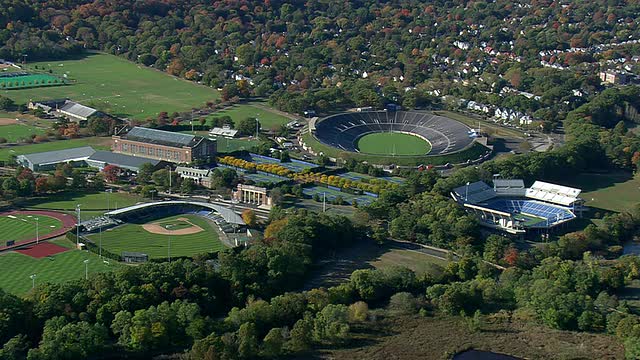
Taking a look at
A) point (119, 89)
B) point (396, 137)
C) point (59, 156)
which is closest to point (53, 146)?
point (59, 156)

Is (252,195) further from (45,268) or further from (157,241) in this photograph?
(45,268)

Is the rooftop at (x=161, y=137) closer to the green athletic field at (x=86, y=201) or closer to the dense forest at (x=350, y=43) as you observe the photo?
the green athletic field at (x=86, y=201)

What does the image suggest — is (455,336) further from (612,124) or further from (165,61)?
(165,61)

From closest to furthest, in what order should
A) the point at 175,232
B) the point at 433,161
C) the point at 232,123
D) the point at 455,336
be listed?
the point at 455,336
the point at 175,232
the point at 433,161
the point at 232,123

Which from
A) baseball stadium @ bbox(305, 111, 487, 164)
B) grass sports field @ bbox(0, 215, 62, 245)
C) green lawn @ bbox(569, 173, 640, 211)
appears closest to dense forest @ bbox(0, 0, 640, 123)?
baseball stadium @ bbox(305, 111, 487, 164)

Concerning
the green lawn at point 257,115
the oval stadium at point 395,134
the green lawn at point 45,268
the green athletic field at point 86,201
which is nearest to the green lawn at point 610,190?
the oval stadium at point 395,134

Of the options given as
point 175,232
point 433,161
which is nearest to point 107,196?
point 175,232
